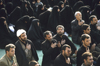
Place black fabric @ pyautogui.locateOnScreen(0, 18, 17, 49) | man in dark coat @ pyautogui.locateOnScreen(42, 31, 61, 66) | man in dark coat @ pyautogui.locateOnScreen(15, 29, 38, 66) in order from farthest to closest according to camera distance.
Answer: black fabric @ pyautogui.locateOnScreen(0, 18, 17, 49)
man in dark coat @ pyautogui.locateOnScreen(42, 31, 61, 66)
man in dark coat @ pyautogui.locateOnScreen(15, 29, 38, 66)

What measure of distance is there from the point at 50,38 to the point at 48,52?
38 centimetres

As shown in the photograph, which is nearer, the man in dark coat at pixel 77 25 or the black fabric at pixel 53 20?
the man in dark coat at pixel 77 25

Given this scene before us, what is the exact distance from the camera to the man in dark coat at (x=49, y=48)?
6434 millimetres

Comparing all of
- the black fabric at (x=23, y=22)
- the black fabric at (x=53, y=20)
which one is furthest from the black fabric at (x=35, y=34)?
the black fabric at (x=53, y=20)

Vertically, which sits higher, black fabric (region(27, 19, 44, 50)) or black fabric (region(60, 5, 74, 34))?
black fabric (region(60, 5, 74, 34))

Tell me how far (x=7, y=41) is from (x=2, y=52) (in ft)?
1.65

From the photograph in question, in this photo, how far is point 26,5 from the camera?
1136 centimetres

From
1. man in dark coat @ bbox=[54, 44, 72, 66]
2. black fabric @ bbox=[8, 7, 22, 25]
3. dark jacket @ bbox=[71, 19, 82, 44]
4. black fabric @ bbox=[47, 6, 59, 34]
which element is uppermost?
black fabric @ bbox=[8, 7, 22, 25]

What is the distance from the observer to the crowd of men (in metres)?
5.70

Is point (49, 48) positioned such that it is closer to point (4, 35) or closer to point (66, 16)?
point (4, 35)

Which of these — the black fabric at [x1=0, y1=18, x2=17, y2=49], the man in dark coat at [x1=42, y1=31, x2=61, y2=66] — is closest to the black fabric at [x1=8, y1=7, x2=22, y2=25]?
the black fabric at [x1=0, y1=18, x2=17, y2=49]

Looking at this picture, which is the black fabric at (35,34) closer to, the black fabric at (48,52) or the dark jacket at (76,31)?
the dark jacket at (76,31)

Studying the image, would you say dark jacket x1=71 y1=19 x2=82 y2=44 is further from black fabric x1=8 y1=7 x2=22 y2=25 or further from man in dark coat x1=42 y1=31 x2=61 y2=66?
black fabric x1=8 y1=7 x2=22 y2=25

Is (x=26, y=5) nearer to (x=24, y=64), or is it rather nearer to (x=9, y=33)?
(x=9, y=33)
